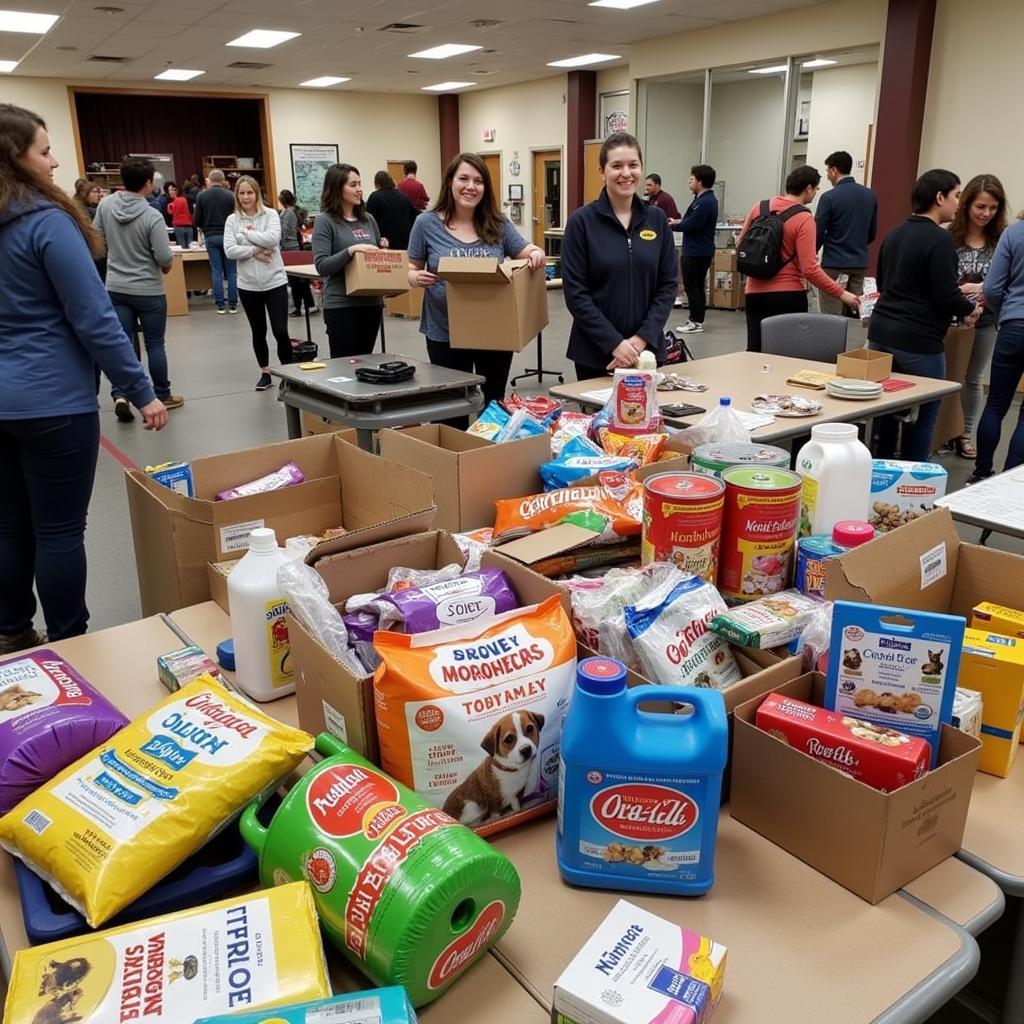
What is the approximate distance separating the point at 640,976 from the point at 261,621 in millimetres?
757

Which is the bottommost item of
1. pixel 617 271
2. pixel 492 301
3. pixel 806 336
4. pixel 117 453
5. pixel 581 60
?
pixel 117 453

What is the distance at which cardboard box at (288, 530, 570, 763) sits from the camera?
3.49 ft

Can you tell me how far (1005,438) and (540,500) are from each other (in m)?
4.51

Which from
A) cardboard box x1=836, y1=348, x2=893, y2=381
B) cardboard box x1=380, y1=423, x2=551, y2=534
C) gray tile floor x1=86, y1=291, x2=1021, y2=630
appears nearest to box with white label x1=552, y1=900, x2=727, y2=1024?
cardboard box x1=380, y1=423, x2=551, y2=534

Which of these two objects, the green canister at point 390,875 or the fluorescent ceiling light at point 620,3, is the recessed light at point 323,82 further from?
the green canister at point 390,875

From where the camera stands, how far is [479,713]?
3.29 ft

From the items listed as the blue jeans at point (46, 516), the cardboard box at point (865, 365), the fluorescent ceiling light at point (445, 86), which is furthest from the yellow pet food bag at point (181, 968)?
the fluorescent ceiling light at point (445, 86)

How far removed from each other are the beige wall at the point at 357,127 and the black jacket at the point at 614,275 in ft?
40.2

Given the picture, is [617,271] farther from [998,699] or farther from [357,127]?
[357,127]

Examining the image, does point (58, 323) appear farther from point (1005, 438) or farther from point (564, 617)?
point (1005, 438)

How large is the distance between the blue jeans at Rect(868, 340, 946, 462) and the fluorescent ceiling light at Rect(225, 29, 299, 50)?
26.3 ft

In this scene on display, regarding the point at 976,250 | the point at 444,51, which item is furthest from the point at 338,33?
the point at 976,250

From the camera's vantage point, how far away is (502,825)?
1072mm

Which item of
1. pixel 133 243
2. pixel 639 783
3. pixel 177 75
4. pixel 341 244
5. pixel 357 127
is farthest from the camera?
pixel 357 127
